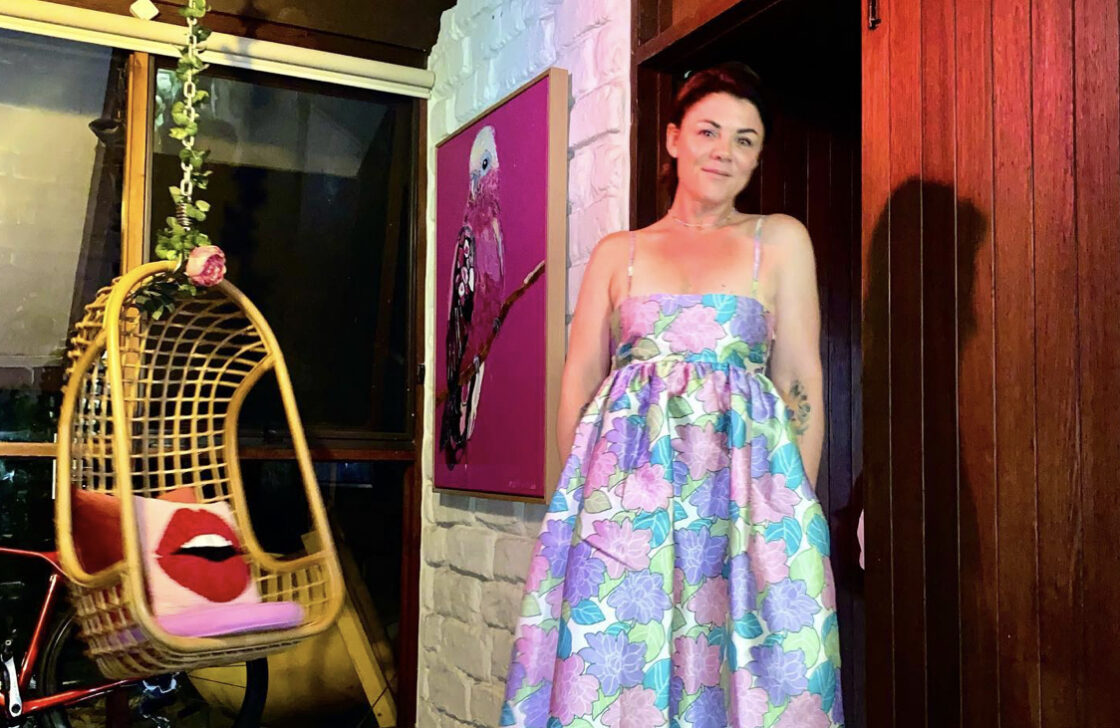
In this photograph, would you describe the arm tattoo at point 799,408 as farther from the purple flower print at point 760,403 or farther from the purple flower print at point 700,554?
the purple flower print at point 700,554

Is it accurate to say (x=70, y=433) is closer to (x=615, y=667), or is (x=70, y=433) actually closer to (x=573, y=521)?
(x=573, y=521)

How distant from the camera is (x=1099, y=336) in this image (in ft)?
3.78

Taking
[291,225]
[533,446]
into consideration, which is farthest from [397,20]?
[533,446]

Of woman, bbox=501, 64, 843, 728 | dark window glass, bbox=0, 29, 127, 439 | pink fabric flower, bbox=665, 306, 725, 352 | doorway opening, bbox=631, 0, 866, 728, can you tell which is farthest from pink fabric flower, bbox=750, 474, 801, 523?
dark window glass, bbox=0, 29, 127, 439

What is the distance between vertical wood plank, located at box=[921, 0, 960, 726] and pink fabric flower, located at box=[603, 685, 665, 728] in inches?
13.8

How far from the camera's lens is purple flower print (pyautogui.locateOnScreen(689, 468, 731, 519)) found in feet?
4.68

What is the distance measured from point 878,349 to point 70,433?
61.9 inches

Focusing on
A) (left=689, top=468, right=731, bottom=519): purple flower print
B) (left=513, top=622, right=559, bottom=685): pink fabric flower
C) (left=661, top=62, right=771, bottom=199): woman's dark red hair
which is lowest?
(left=513, top=622, right=559, bottom=685): pink fabric flower

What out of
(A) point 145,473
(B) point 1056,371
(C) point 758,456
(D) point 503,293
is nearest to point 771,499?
(C) point 758,456

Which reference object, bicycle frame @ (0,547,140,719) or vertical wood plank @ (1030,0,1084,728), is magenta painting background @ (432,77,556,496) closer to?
bicycle frame @ (0,547,140,719)

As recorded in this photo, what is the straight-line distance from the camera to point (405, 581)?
9.65 ft

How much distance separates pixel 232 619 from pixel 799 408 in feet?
3.72

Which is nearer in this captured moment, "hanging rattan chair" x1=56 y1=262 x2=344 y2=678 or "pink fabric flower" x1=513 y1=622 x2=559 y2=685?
"pink fabric flower" x1=513 y1=622 x2=559 y2=685

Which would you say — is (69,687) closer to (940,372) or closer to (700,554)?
(700,554)
